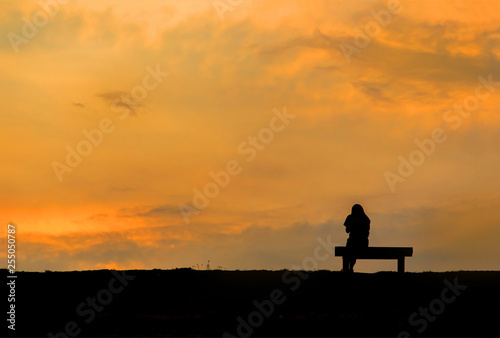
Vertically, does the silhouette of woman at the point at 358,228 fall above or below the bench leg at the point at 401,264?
above

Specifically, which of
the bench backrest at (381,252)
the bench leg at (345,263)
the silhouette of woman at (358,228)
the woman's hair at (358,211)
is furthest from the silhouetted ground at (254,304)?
the woman's hair at (358,211)

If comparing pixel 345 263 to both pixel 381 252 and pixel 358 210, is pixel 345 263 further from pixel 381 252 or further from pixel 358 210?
pixel 358 210

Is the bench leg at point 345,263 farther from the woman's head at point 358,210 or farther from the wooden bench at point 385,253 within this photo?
the woman's head at point 358,210

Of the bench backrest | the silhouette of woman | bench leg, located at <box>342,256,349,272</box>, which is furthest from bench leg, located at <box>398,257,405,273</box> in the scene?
bench leg, located at <box>342,256,349,272</box>

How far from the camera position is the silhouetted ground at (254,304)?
1656 cm

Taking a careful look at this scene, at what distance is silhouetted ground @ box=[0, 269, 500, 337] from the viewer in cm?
1656

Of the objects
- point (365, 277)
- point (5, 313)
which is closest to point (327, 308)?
point (365, 277)

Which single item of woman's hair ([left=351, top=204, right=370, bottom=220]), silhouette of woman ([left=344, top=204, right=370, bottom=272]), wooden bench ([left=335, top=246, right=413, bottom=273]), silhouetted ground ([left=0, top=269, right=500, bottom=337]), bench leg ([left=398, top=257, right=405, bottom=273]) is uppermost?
woman's hair ([left=351, top=204, right=370, bottom=220])

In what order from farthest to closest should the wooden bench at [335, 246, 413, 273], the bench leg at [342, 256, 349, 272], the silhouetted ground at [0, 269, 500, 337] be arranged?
the bench leg at [342, 256, 349, 272] < the wooden bench at [335, 246, 413, 273] < the silhouetted ground at [0, 269, 500, 337]

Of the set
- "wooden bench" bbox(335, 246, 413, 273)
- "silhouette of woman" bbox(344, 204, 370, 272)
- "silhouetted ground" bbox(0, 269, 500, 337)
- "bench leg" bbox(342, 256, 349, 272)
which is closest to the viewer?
"silhouetted ground" bbox(0, 269, 500, 337)

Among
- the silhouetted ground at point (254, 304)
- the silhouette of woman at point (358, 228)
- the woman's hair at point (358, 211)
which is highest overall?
the woman's hair at point (358, 211)

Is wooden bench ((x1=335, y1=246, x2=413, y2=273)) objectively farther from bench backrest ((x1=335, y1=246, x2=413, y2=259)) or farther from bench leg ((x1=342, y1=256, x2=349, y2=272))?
bench leg ((x1=342, y1=256, x2=349, y2=272))

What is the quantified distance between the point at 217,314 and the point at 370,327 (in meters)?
3.35

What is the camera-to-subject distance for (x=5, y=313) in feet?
62.0
